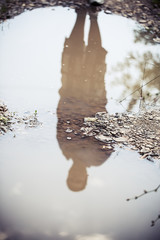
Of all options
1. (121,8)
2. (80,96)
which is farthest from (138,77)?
(121,8)

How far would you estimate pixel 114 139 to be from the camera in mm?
3873

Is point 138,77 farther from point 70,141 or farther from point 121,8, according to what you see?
point 121,8

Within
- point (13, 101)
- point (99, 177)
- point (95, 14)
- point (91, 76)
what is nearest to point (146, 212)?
point (99, 177)

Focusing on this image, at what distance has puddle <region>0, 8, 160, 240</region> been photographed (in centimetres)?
271

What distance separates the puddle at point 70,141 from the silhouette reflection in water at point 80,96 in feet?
0.04

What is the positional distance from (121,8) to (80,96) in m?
4.72

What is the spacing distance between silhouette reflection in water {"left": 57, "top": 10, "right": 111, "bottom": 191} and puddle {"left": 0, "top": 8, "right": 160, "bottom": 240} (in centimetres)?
1

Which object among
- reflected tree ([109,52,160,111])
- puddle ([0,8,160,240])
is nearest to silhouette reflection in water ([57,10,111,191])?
puddle ([0,8,160,240])

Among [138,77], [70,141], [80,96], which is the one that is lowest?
[70,141]

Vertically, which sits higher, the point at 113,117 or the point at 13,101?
the point at 13,101

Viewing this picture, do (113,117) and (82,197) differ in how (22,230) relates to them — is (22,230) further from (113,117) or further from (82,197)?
(113,117)

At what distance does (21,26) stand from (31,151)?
14.8ft

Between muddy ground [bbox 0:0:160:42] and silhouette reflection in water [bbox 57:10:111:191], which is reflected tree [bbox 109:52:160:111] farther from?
muddy ground [bbox 0:0:160:42]

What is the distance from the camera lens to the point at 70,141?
3.77 metres
